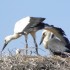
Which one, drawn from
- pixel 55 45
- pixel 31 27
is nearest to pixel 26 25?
pixel 31 27

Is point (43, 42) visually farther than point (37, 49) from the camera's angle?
Yes

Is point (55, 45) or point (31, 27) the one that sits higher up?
point (31, 27)

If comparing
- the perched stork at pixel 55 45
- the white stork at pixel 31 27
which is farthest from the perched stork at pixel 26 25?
the perched stork at pixel 55 45

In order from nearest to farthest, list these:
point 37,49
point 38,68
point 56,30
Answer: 1. point 38,68
2. point 37,49
3. point 56,30

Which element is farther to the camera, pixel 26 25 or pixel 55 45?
pixel 26 25

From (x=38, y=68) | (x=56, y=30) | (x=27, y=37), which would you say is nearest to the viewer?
(x=38, y=68)

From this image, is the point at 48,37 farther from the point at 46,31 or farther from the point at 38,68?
the point at 38,68

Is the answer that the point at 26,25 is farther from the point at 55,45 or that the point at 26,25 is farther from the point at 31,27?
the point at 55,45

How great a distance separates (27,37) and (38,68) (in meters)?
3.17

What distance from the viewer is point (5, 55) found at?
10086mm

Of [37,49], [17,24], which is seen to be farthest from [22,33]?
[37,49]

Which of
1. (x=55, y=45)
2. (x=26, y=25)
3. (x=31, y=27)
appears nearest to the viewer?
(x=55, y=45)

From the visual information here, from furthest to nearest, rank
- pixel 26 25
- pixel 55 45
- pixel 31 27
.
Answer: pixel 31 27
pixel 26 25
pixel 55 45

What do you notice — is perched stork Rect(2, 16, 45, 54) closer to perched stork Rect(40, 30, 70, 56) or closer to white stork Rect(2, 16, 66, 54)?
white stork Rect(2, 16, 66, 54)
